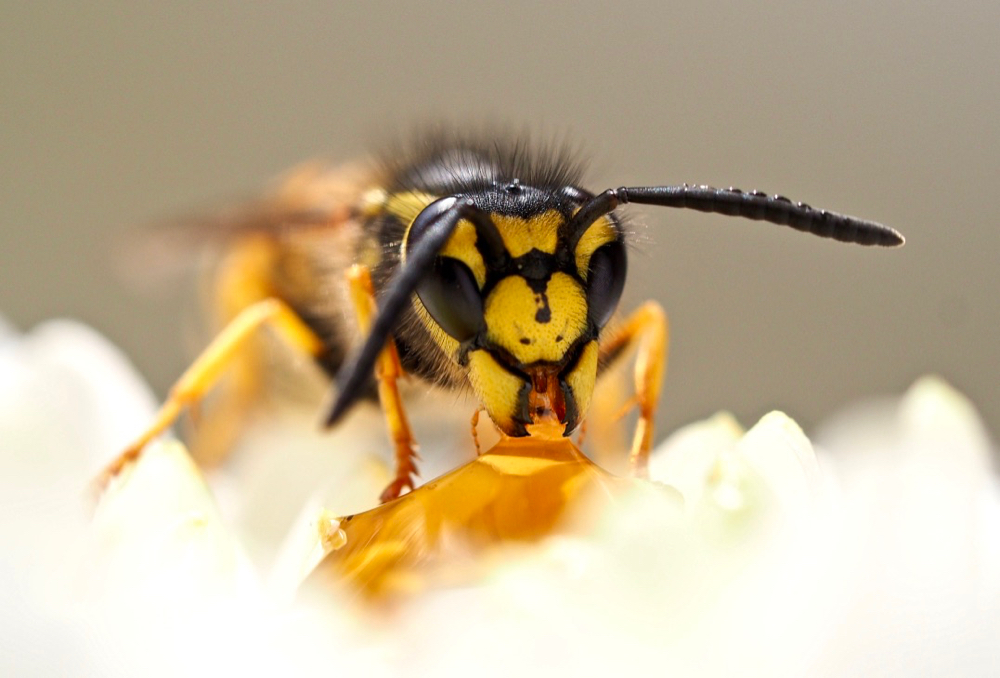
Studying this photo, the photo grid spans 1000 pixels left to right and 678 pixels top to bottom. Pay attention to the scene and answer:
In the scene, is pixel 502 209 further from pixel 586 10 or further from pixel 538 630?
pixel 586 10

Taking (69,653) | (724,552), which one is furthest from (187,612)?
(724,552)

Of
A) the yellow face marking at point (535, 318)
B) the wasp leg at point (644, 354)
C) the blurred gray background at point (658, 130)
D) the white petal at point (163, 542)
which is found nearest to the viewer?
the white petal at point (163, 542)

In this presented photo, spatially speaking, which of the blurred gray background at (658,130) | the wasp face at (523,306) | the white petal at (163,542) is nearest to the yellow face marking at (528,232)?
the wasp face at (523,306)

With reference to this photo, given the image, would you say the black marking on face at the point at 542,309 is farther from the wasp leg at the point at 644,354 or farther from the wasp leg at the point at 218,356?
the wasp leg at the point at 218,356

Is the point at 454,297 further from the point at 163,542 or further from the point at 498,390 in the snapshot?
the point at 163,542

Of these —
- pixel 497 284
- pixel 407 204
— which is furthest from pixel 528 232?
pixel 407 204

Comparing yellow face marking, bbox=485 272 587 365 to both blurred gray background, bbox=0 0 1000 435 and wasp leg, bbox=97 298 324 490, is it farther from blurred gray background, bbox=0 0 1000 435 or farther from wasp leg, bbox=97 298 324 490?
blurred gray background, bbox=0 0 1000 435
